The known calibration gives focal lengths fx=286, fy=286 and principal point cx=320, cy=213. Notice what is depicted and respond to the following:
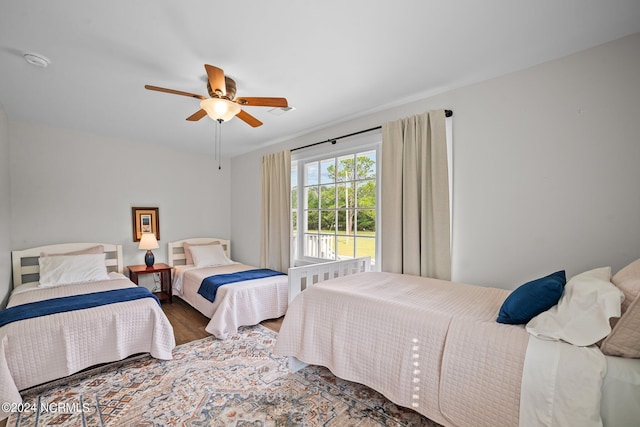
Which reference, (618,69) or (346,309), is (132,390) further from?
(618,69)

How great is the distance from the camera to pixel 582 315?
121 centimetres

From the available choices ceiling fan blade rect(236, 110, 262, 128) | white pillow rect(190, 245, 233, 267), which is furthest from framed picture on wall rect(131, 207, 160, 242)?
ceiling fan blade rect(236, 110, 262, 128)

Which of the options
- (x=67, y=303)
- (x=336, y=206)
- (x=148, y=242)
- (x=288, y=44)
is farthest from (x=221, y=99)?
(x=148, y=242)

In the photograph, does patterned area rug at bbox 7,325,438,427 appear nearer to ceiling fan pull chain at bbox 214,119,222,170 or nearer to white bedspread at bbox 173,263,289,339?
white bedspread at bbox 173,263,289,339

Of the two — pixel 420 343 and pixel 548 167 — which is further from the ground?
pixel 548 167

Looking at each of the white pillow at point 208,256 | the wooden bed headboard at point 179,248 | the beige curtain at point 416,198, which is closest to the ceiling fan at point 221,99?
the beige curtain at point 416,198

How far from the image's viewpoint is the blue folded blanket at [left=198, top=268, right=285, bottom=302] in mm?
3160

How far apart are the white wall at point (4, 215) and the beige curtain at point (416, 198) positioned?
148 inches

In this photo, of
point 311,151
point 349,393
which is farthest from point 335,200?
point 349,393

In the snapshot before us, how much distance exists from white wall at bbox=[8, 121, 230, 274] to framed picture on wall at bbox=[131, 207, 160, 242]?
0.06 meters

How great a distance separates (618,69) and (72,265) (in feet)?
16.8

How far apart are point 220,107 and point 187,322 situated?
249cm

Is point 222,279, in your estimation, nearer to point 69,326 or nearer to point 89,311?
point 89,311

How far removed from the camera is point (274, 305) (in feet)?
A: 10.9
